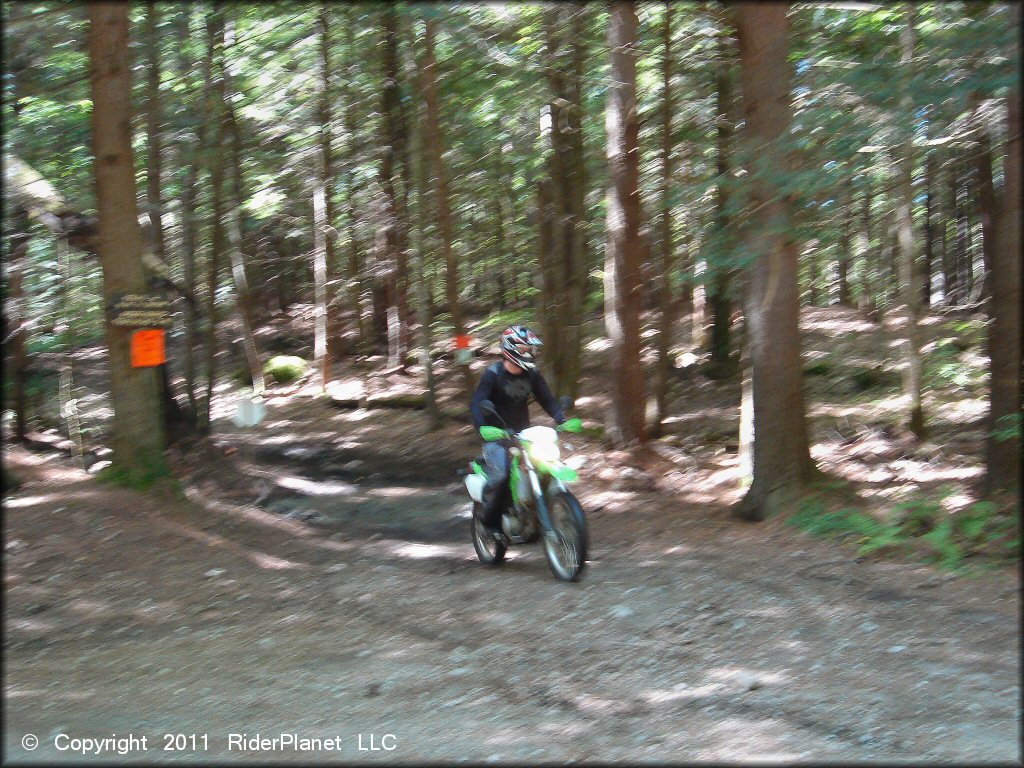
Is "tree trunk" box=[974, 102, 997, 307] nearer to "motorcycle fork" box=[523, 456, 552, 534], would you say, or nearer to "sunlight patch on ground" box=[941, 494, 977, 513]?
"sunlight patch on ground" box=[941, 494, 977, 513]

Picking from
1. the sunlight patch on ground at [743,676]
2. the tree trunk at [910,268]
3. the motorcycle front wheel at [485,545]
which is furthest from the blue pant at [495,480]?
the tree trunk at [910,268]

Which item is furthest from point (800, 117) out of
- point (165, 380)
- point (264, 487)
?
point (165, 380)

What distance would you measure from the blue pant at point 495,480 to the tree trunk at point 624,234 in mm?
5616

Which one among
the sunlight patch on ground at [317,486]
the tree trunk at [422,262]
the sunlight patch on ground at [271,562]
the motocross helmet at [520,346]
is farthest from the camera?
the tree trunk at [422,262]

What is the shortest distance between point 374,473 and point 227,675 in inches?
403

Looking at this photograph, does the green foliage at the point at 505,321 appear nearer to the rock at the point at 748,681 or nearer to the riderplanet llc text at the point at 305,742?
the rock at the point at 748,681

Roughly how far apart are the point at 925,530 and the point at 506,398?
4.49 meters

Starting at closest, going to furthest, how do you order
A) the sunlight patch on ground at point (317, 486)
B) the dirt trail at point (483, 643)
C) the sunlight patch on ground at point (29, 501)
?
1. the dirt trail at point (483, 643)
2. the sunlight patch on ground at point (29, 501)
3. the sunlight patch on ground at point (317, 486)

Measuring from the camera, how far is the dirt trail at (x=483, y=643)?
514cm

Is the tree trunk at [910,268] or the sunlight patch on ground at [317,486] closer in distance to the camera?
the tree trunk at [910,268]

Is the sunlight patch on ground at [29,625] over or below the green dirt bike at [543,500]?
below

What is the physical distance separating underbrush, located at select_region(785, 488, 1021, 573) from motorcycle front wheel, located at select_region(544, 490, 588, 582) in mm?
2771

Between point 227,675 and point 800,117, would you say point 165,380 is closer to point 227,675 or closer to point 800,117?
point 227,675

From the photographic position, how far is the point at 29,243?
52.0 ft
